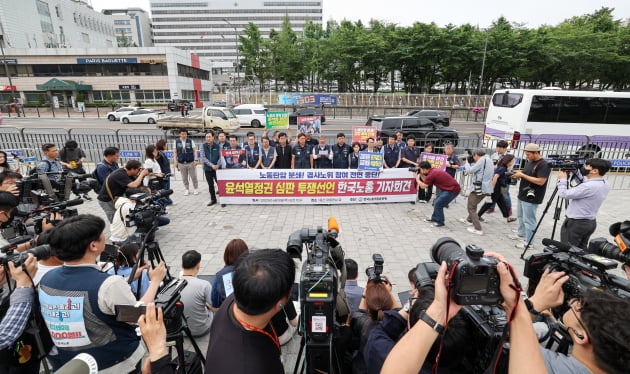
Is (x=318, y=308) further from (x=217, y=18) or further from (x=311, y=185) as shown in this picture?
(x=217, y=18)

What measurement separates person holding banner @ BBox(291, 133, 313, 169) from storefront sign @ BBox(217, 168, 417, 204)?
0.86 m

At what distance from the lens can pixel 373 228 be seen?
734cm

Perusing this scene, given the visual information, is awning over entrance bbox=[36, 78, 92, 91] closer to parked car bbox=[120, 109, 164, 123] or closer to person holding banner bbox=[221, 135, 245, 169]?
parked car bbox=[120, 109, 164, 123]

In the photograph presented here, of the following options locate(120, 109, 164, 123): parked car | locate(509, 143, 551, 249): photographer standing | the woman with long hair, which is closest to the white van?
locate(120, 109, 164, 123): parked car

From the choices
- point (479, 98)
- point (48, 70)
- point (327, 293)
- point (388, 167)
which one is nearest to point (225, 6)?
point (48, 70)

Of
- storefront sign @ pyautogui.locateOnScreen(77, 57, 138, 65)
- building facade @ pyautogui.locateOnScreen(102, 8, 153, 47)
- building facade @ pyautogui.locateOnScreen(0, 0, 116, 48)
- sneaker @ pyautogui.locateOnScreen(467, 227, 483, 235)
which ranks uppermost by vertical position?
building facade @ pyautogui.locateOnScreen(102, 8, 153, 47)

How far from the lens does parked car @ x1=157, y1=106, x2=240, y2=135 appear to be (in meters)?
21.4

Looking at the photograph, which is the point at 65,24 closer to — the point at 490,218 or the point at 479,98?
the point at 479,98

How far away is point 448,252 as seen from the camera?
1.92 metres

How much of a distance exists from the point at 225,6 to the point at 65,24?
5022 centimetres

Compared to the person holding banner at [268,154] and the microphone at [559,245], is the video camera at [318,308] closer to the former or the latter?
the microphone at [559,245]

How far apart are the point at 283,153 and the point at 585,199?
695cm

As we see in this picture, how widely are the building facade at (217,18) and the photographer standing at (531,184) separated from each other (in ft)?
348

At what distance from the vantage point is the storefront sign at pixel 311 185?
27.9 ft
